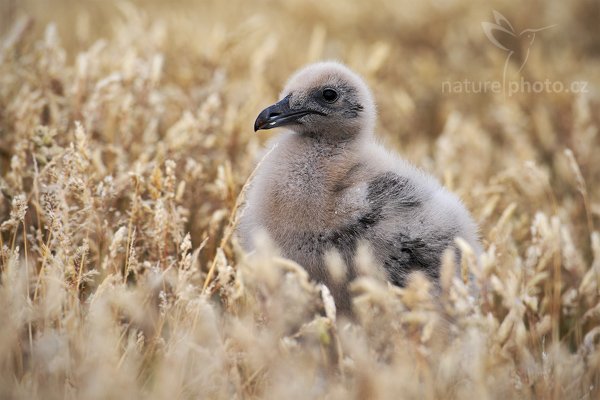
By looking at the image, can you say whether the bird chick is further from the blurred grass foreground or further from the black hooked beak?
the blurred grass foreground

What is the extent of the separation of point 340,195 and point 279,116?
1.60ft

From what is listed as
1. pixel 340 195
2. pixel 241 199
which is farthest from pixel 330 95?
pixel 241 199

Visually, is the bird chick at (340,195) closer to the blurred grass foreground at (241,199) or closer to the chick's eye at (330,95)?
the chick's eye at (330,95)

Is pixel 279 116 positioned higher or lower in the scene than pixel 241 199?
higher

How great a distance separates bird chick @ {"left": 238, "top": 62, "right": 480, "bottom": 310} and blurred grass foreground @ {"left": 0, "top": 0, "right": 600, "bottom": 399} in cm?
17

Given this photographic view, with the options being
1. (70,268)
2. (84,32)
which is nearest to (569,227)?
(70,268)

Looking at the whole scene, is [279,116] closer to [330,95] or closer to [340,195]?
[330,95]

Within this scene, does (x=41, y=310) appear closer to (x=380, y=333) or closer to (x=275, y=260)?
(x=275, y=260)

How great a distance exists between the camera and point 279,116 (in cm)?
292

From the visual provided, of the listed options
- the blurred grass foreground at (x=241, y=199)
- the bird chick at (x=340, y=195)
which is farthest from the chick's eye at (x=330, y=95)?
the blurred grass foreground at (x=241, y=199)

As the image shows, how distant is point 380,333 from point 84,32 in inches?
147

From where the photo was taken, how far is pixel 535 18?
7.24 meters

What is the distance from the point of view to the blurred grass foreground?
2.10 metres

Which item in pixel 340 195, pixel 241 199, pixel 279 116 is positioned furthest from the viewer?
pixel 279 116
